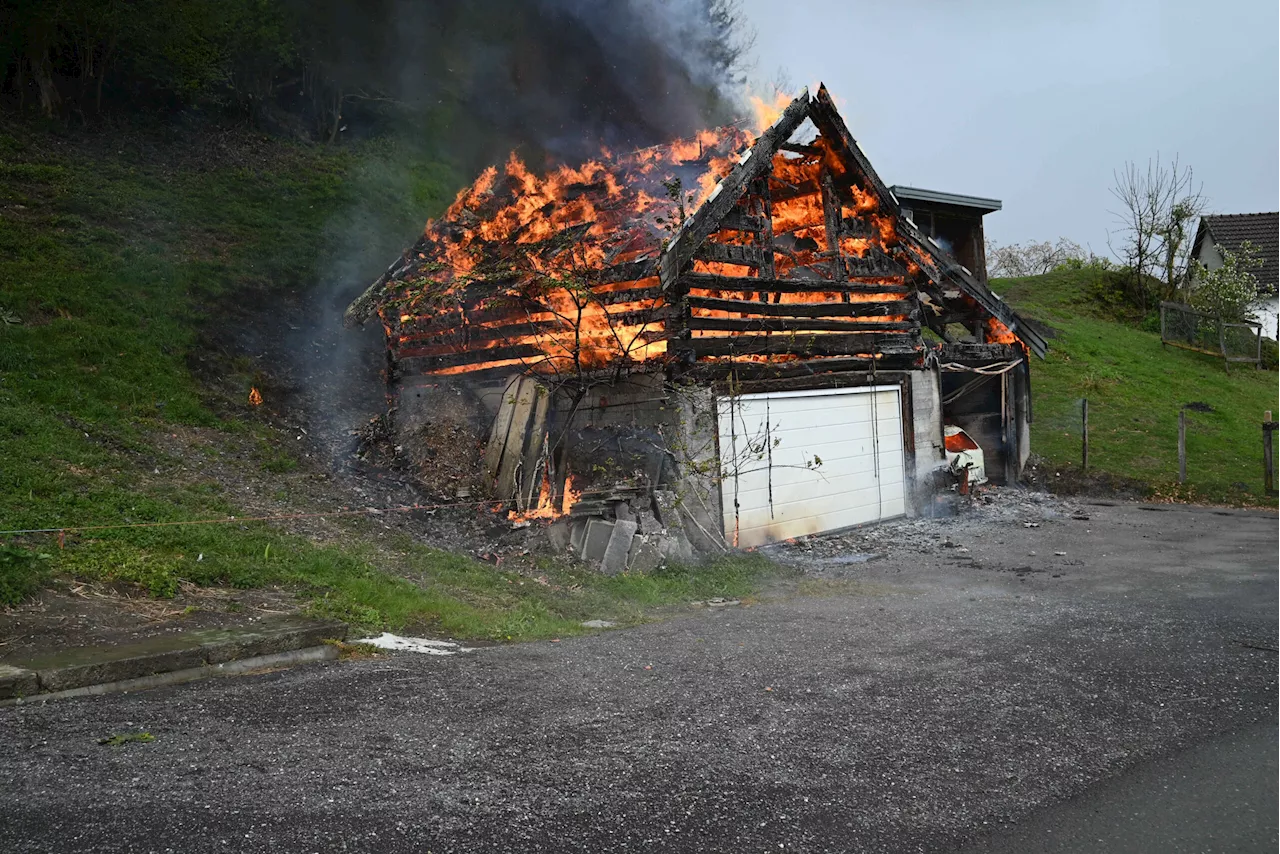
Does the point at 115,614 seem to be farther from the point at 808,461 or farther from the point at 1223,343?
the point at 1223,343

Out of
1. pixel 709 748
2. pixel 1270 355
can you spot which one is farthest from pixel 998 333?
pixel 1270 355

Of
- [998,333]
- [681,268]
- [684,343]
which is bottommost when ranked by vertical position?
[684,343]

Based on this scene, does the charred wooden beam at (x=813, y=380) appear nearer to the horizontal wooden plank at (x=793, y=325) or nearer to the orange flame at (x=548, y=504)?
the horizontal wooden plank at (x=793, y=325)

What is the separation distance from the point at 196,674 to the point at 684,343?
721cm

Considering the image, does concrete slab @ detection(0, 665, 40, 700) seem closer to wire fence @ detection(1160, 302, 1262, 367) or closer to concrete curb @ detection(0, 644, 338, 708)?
concrete curb @ detection(0, 644, 338, 708)

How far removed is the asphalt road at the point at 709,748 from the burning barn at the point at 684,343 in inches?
167

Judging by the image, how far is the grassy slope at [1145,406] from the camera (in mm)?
17406

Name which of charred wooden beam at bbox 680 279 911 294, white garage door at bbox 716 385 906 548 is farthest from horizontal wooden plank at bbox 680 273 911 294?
white garage door at bbox 716 385 906 548

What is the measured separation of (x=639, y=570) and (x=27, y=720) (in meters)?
6.23

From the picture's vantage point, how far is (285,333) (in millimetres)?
17156

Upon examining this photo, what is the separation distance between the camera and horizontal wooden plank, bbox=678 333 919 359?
11.7m

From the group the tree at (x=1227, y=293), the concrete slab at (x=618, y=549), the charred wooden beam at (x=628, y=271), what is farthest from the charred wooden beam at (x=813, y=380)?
the tree at (x=1227, y=293)

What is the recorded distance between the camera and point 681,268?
1110 centimetres

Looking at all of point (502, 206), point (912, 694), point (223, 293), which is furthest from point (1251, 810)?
point (223, 293)
